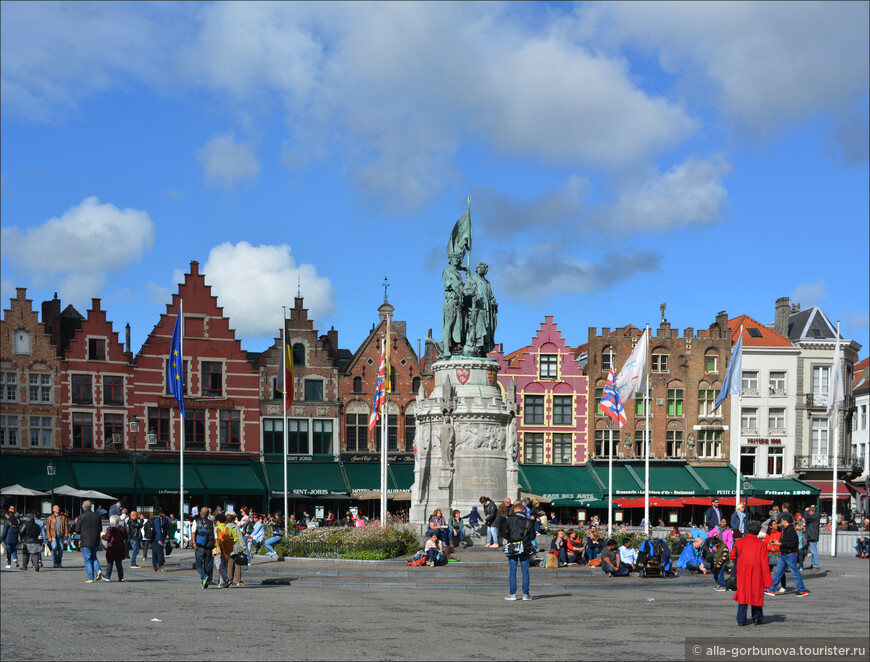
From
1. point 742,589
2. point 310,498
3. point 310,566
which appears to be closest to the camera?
point 742,589

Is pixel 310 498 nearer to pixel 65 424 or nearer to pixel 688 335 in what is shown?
pixel 65 424

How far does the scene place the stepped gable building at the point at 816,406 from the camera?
6650 centimetres

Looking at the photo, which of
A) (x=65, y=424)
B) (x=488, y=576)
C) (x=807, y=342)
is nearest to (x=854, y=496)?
(x=807, y=342)

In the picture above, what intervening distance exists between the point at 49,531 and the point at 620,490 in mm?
37642

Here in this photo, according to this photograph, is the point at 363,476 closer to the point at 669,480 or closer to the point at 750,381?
the point at 669,480

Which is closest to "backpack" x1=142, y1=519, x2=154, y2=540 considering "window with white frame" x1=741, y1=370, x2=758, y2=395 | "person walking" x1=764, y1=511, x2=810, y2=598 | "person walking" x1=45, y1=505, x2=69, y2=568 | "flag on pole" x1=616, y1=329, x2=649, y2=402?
"person walking" x1=45, y1=505, x2=69, y2=568

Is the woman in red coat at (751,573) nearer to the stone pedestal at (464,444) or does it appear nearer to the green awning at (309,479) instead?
the stone pedestal at (464,444)

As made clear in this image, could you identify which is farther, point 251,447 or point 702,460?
point 702,460

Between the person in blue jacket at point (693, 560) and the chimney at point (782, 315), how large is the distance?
46.5m

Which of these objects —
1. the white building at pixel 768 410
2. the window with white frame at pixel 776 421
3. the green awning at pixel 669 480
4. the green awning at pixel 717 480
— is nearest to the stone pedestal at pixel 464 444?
the green awning at pixel 669 480

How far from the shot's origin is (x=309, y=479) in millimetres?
60125

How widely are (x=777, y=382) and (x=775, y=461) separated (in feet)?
15.6

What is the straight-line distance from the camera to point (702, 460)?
65688 millimetres

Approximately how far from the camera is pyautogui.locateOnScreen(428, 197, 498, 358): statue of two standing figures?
33.2 meters
